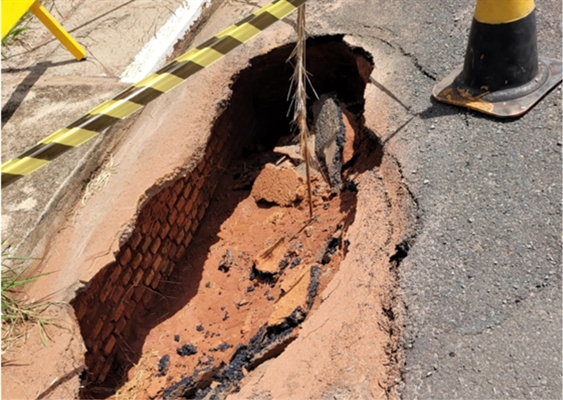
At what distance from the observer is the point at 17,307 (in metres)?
3.28

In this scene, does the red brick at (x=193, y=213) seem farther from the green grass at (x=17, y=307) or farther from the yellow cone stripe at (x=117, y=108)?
the yellow cone stripe at (x=117, y=108)

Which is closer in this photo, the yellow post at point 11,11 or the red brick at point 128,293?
the red brick at point 128,293

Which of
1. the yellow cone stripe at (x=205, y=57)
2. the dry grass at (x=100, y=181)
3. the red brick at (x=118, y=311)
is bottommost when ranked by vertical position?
the red brick at (x=118, y=311)

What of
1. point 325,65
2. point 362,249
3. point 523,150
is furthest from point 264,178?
point 523,150

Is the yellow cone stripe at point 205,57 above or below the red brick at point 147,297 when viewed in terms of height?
above

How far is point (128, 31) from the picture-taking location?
5.19m

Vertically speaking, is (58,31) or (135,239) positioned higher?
(58,31)

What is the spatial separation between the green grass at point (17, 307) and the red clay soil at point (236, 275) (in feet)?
2.54

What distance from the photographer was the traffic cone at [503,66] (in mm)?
3252

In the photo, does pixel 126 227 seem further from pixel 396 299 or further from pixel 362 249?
pixel 396 299

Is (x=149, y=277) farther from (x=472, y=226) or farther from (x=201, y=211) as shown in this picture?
(x=472, y=226)

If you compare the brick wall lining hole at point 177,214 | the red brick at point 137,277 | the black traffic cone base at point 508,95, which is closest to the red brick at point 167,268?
the brick wall lining hole at point 177,214

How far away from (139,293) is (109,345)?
1.33ft

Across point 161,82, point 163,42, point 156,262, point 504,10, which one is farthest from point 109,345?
point 504,10
